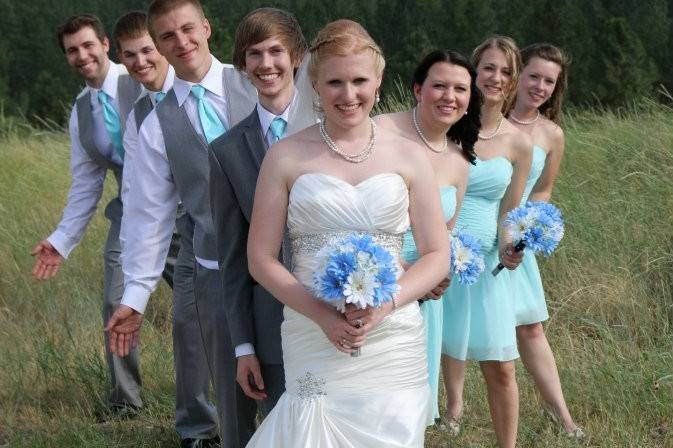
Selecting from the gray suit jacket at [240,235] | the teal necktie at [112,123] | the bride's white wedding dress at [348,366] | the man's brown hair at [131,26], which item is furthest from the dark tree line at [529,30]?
the bride's white wedding dress at [348,366]

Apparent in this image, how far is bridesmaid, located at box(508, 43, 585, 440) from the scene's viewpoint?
5.36m

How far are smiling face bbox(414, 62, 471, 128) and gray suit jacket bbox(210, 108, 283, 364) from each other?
942 millimetres

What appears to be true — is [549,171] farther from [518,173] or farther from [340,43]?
[340,43]

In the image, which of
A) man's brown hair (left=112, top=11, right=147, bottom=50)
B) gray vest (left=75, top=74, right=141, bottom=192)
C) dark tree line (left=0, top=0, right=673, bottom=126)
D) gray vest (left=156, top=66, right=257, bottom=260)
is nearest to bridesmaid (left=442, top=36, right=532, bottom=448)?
gray vest (left=156, top=66, right=257, bottom=260)

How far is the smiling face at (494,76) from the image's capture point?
515 cm

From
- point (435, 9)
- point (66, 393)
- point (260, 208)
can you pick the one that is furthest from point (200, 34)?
point (435, 9)

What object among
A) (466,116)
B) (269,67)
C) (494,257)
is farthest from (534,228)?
(269,67)

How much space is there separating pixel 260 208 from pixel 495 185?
1.75 meters

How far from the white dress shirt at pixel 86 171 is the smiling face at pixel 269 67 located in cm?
244

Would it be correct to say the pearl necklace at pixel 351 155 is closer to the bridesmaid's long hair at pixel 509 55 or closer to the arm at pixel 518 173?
the arm at pixel 518 173

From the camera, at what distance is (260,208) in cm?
352

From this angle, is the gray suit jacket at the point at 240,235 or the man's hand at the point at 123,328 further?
the man's hand at the point at 123,328

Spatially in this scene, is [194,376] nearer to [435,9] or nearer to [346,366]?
[346,366]

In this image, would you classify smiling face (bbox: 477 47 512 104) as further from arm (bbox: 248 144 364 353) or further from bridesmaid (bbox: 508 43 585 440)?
arm (bbox: 248 144 364 353)
